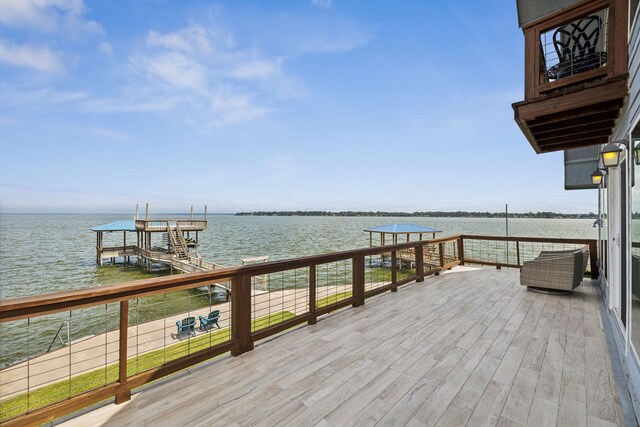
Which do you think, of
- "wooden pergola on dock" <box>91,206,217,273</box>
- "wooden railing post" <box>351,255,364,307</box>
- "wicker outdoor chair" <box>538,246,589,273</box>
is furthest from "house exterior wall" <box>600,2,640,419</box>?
"wooden pergola on dock" <box>91,206,217,273</box>

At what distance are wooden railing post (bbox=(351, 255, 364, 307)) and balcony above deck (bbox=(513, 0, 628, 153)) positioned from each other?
263 centimetres

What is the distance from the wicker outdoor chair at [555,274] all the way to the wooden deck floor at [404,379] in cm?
87

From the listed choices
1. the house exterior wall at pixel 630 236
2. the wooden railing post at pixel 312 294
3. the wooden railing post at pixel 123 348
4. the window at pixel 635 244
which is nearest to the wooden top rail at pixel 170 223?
the wooden railing post at pixel 312 294

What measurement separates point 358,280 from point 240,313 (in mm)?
1954

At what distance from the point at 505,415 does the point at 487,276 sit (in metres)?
4.88

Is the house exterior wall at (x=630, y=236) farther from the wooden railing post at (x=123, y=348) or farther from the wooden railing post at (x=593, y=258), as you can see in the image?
the wooden railing post at (x=593, y=258)

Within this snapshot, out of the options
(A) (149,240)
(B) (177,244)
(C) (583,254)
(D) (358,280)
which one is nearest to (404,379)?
(D) (358,280)

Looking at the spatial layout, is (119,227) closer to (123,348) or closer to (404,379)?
(123,348)

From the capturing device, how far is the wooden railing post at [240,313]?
104 inches

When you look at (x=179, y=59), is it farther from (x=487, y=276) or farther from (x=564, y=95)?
(x=487, y=276)

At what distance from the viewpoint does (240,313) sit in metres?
2.68

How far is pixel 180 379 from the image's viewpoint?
2234 millimetres

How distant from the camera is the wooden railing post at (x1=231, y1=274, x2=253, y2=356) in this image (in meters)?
2.63

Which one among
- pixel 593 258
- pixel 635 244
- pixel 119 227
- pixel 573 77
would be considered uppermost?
pixel 573 77
